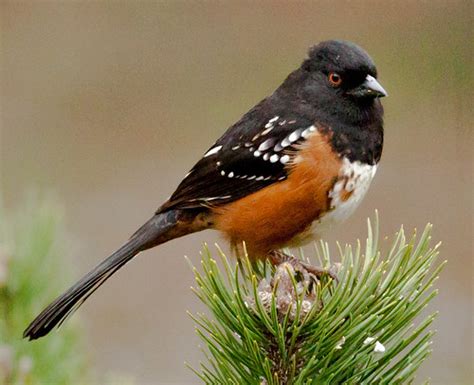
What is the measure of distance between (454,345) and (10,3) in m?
5.01

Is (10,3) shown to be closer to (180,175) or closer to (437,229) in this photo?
(180,175)

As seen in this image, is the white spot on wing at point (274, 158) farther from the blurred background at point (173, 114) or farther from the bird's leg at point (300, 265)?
the blurred background at point (173, 114)

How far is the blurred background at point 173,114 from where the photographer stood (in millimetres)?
7098

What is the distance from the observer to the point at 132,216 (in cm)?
797

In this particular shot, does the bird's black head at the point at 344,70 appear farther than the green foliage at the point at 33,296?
Yes

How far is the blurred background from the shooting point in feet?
23.3

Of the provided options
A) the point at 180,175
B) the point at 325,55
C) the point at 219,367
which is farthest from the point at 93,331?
the point at 219,367

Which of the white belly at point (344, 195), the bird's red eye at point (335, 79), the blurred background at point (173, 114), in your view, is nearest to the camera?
the white belly at point (344, 195)

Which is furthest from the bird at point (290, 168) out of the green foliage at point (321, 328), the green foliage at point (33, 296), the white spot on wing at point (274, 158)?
the green foliage at point (321, 328)

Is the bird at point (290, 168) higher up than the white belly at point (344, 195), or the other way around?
the bird at point (290, 168)

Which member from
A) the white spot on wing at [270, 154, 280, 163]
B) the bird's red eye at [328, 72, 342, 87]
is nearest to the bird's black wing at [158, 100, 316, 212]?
the white spot on wing at [270, 154, 280, 163]

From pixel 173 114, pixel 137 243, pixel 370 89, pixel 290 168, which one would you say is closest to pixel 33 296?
pixel 137 243

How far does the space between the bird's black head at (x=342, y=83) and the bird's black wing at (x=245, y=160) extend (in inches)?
3.5

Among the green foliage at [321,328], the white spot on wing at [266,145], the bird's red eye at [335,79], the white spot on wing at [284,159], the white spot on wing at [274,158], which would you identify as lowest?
the green foliage at [321,328]
